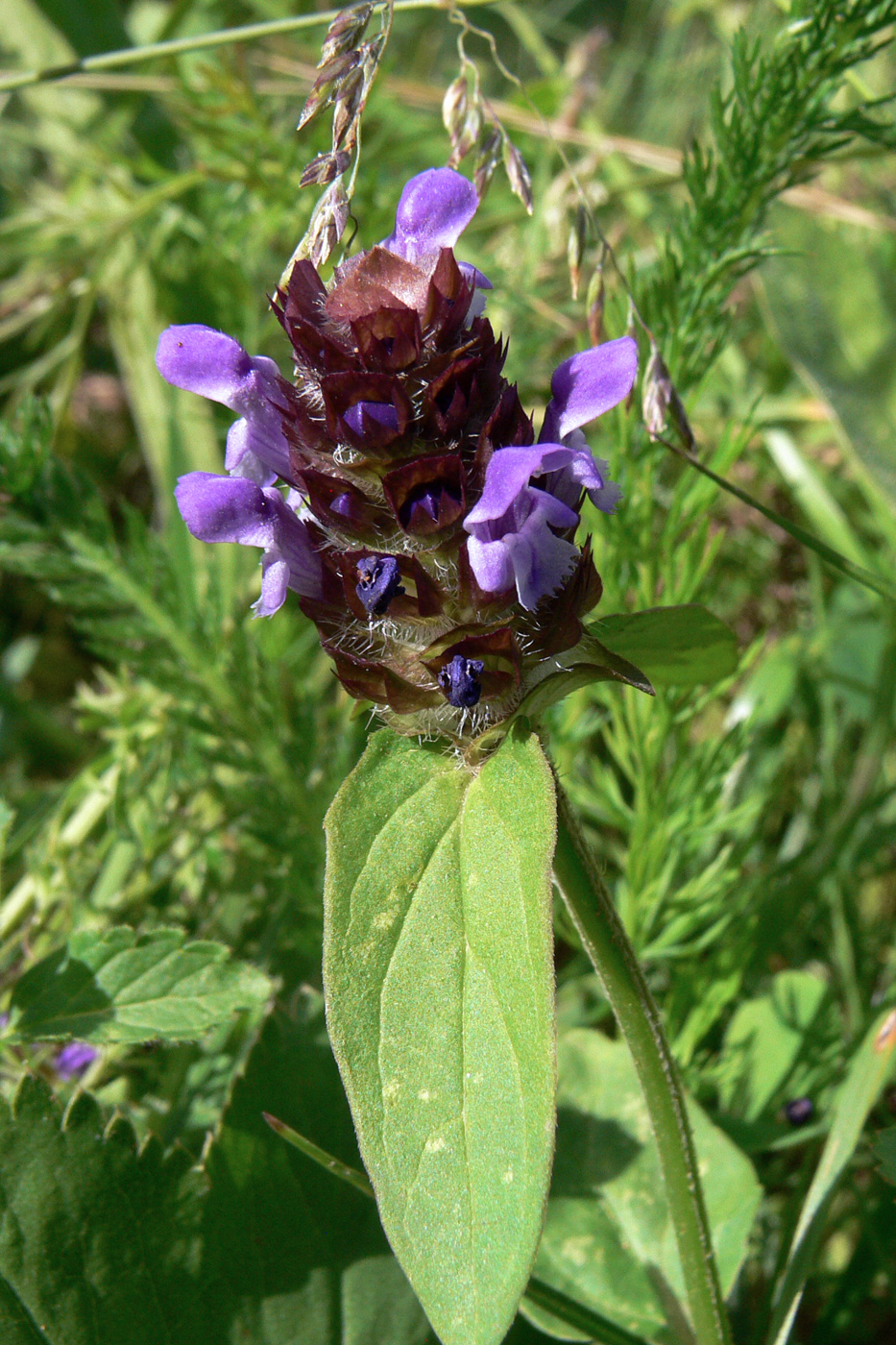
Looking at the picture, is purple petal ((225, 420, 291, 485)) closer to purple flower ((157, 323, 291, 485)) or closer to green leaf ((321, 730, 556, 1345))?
purple flower ((157, 323, 291, 485))

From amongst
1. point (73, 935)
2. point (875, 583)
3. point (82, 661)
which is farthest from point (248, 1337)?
point (82, 661)

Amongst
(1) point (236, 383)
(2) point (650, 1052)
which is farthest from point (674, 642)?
(1) point (236, 383)

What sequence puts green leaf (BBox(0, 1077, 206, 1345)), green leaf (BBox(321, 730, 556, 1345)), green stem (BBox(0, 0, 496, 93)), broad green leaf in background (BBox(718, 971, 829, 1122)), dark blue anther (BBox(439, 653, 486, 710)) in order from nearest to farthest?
1. green leaf (BBox(321, 730, 556, 1345))
2. dark blue anther (BBox(439, 653, 486, 710))
3. green leaf (BBox(0, 1077, 206, 1345))
4. green stem (BBox(0, 0, 496, 93))
5. broad green leaf in background (BBox(718, 971, 829, 1122))

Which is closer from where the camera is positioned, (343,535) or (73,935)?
(343,535)

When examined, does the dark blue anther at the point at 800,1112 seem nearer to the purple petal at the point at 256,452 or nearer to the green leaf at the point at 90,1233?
the green leaf at the point at 90,1233

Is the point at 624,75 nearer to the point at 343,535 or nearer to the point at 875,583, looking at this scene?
the point at 875,583

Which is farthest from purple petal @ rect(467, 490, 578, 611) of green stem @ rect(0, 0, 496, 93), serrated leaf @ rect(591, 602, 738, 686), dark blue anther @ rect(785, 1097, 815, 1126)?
dark blue anther @ rect(785, 1097, 815, 1126)
